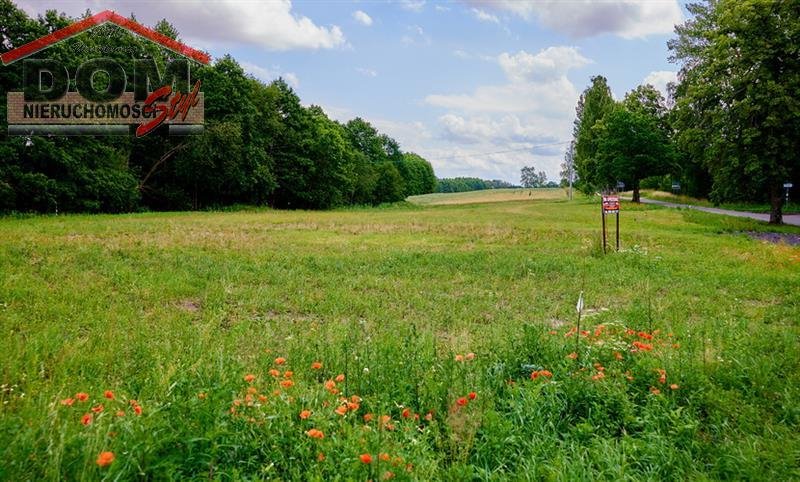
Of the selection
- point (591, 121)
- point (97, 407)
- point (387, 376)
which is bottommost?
point (387, 376)

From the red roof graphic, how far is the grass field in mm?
25124

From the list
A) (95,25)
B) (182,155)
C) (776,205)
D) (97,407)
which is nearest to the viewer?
(97,407)

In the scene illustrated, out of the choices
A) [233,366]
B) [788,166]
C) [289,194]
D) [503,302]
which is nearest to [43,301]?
[233,366]

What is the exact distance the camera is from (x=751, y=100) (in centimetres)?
2277

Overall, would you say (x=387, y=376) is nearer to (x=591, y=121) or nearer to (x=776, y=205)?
(x=776, y=205)

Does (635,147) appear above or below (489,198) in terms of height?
above

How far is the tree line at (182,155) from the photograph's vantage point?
94.0ft

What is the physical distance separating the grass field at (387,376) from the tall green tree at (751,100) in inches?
594

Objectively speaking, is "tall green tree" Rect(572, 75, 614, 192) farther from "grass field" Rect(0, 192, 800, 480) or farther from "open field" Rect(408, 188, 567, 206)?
"grass field" Rect(0, 192, 800, 480)

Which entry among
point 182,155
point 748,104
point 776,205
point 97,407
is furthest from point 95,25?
point 776,205

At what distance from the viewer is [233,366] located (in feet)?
15.2

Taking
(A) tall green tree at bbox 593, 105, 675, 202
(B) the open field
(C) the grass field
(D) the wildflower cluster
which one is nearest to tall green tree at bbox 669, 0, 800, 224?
(C) the grass field

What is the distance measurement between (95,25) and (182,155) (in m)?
12.3

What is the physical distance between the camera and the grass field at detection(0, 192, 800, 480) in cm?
306
